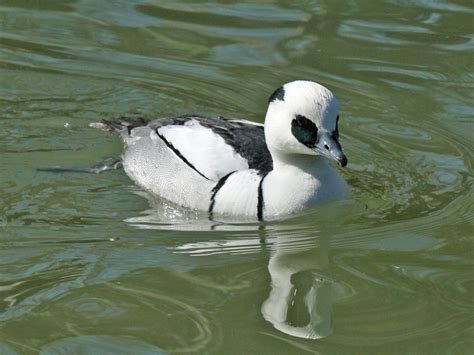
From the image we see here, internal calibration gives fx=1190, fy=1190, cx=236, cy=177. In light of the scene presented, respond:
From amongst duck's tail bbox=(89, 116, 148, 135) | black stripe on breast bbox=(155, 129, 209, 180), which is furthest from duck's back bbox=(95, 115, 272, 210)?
duck's tail bbox=(89, 116, 148, 135)

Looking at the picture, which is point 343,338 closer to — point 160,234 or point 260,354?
point 260,354

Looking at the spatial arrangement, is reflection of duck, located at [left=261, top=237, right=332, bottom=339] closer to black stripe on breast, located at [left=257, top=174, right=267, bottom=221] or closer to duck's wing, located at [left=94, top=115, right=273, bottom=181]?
black stripe on breast, located at [left=257, top=174, right=267, bottom=221]

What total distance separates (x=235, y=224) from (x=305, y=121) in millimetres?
960

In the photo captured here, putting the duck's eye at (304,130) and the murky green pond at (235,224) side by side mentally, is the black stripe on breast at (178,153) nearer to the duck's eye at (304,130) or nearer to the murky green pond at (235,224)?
the murky green pond at (235,224)

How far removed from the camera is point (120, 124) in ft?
34.8

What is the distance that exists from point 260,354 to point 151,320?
764 millimetres

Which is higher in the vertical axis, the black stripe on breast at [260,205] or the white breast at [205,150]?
the white breast at [205,150]

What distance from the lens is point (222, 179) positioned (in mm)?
9211

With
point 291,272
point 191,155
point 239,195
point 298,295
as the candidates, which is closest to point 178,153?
point 191,155

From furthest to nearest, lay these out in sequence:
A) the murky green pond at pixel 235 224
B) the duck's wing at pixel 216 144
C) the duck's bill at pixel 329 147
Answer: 1. the duck's wing at pixel 216 144
2. the duck's bill at pixel 329 147
3. the murky green pond at pixel 235 224

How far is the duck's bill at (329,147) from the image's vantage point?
331 inches

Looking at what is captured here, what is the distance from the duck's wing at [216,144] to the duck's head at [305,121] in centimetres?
41

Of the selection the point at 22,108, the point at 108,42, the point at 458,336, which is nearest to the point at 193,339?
the point at 458,336

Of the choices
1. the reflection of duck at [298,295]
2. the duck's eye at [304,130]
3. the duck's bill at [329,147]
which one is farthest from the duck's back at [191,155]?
the reflection of duck at [298,295]
